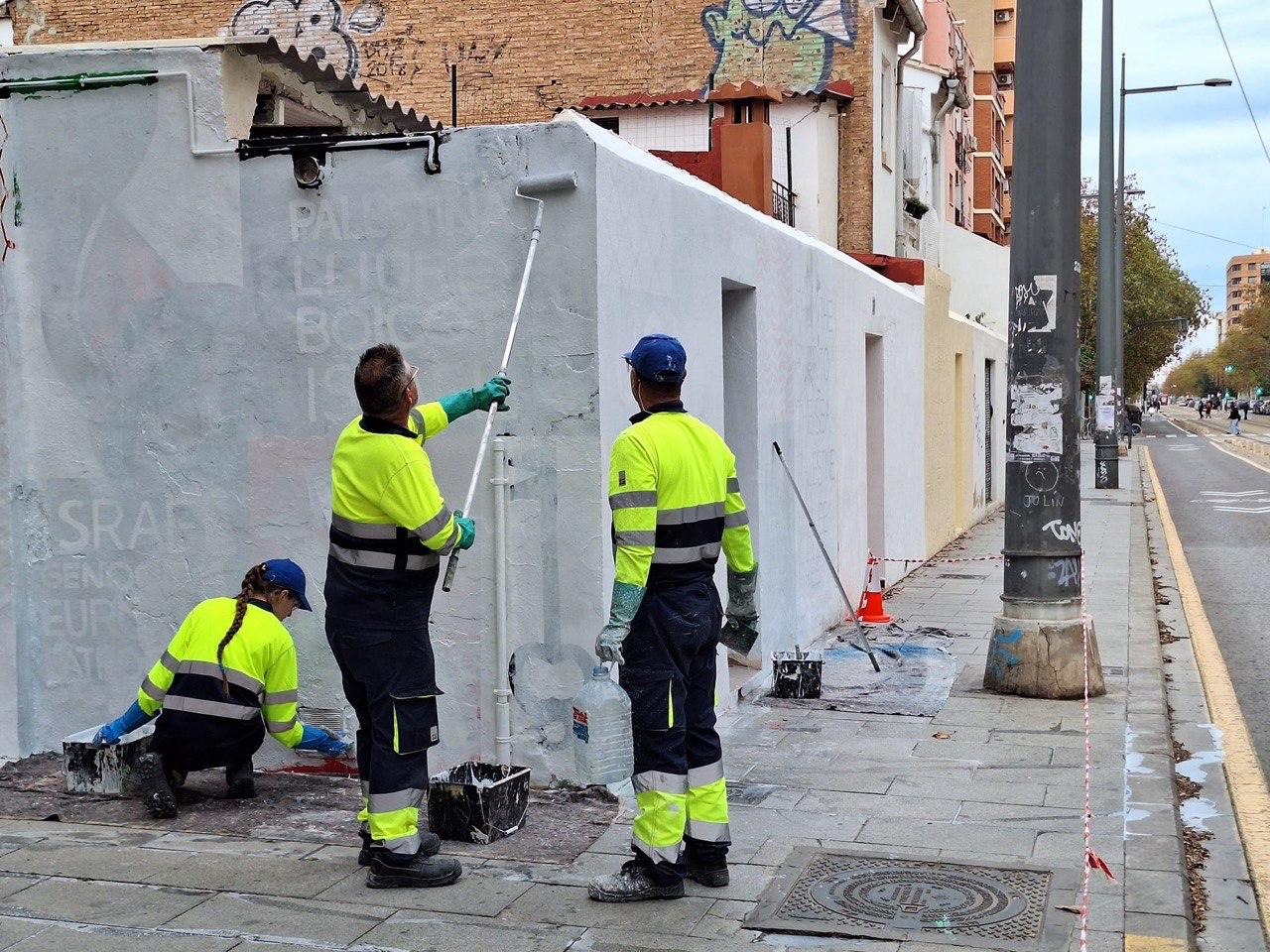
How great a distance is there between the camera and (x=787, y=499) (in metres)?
10.1

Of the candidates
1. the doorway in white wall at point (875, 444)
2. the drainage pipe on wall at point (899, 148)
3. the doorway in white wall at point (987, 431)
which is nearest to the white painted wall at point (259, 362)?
the doorway in white wall at point (875, 444)

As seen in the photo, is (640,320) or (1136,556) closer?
(640,320)

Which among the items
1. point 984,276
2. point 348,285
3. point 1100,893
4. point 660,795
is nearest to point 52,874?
point 660,795

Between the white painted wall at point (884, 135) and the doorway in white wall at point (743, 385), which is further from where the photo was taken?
the white painted wall at point (884, 135)

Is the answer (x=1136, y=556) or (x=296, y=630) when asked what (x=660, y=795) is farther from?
(x=1136, y=556)

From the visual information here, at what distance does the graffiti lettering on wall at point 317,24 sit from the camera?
2122cm

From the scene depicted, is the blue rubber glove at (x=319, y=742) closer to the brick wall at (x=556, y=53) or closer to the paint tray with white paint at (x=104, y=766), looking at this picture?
the paint tray with white paint at (x=104, y=766)

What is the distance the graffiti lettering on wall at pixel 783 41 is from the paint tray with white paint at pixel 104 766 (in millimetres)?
15998

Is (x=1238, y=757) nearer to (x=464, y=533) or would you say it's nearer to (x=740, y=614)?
(x=740, y=614)

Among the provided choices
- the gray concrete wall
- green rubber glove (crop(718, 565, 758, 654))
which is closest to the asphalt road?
green rubber glove (crop(718, 565, 758, 654))

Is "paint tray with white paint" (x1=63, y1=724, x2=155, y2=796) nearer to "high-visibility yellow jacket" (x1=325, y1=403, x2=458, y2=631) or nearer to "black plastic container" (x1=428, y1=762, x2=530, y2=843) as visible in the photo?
"black plastic container" (x1=428, y1=762, x2=530, y2=843)

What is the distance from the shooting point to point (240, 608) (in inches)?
240

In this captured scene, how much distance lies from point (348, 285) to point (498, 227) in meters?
0.77

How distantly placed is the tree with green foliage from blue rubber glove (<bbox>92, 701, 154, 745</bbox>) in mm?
54144
